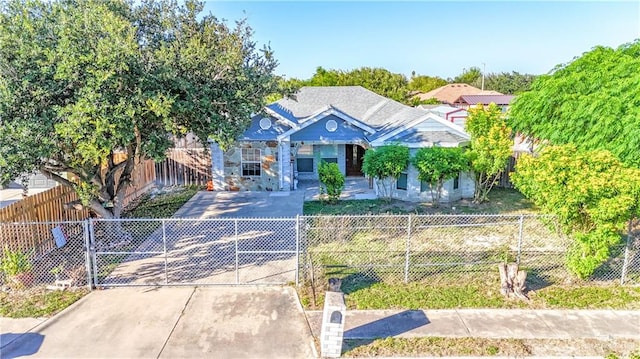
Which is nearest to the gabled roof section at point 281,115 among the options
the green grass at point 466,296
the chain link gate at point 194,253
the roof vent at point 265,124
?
the roof vent at point 265,124

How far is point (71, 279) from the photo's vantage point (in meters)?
8.70

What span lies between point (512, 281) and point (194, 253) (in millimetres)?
7627

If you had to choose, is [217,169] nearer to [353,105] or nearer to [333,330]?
[353,105]

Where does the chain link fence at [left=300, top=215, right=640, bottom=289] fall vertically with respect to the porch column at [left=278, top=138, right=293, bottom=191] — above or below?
below

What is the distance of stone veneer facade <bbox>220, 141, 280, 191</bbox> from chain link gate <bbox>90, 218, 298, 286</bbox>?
509 centimetres

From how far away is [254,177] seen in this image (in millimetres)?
18359

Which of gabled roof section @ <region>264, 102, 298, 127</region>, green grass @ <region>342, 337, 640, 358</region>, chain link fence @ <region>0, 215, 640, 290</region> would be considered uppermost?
gabled roof section @ <region>264, 102, 298, 127</region>

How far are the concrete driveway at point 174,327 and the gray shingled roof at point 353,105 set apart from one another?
12954 millimetres

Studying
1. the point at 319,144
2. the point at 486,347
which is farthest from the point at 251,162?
the point at 486,347

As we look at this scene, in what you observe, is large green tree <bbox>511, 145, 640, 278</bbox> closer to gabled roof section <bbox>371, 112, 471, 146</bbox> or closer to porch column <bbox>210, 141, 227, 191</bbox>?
gabled roof section <bbox>371, 112, 471, 146</bbox>

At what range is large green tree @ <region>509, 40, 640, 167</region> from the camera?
34.8ft

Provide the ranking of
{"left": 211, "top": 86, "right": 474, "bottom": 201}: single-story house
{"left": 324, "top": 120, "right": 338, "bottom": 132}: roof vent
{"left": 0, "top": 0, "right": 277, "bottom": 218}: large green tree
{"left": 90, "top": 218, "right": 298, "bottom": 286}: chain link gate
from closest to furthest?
{"left": 0, "top": 0, "right": 277, "bottom": 218}: large green tree, {"left": 90, "top": 218, "right": 298, "bottom": 286}: chain link gate, {"left": 211, "top": 86, "right": 474, "bottom": 201}: single-story house, {"left": 324, "top": 120, "right": 338, "bottom": 132}: roof vent

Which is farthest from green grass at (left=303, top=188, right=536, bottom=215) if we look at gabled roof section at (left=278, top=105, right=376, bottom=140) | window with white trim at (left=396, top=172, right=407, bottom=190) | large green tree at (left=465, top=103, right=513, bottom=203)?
gabled roof section at (left=278, top=105, right=376, bottom=140)

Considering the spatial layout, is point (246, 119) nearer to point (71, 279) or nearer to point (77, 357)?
point (71, 279)
